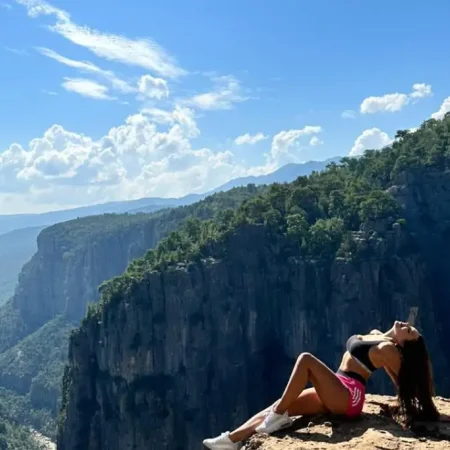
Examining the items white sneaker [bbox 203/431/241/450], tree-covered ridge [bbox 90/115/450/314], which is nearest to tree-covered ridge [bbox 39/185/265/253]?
tree-covered ridge [bbox 90/115/450/314]

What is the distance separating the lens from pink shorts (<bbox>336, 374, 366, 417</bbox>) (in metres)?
8.82

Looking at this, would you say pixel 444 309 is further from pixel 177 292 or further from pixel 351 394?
pixel 351 394

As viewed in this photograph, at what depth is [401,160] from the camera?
62031 mm

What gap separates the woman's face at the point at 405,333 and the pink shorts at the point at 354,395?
0.91m

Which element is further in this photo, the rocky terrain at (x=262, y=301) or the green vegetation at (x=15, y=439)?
the green vegetation at (x=15, y=439)

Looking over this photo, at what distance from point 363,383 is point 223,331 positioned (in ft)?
167

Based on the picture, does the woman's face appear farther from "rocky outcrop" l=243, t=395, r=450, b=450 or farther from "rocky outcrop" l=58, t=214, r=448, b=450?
"rocky outcrop" l=58, t=214, r=448, b=450

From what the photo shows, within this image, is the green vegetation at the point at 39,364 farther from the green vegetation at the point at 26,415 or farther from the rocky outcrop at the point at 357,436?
the rocky outcrop at the point at 357,436

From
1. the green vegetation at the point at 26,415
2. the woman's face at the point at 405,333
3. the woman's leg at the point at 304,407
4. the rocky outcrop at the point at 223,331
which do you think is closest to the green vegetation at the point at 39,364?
the green vegetation at the point at 26,415

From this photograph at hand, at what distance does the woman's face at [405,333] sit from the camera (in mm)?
8766

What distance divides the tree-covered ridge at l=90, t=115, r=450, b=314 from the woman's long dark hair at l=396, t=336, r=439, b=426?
46.3 m

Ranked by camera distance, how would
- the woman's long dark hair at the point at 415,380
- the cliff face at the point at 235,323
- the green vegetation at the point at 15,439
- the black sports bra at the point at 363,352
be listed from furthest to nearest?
the green vegetation at the point at 15,439 < the cliff face at the point at 235,323 < the black sports bra at the point at 363,352 < the woman's long dark hair at the point at 415,380

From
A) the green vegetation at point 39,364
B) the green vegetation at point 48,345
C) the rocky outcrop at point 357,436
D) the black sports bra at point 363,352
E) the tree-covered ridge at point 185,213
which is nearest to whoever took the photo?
the rocky outcrop at point 357,436

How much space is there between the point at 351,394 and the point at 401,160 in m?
56.4
